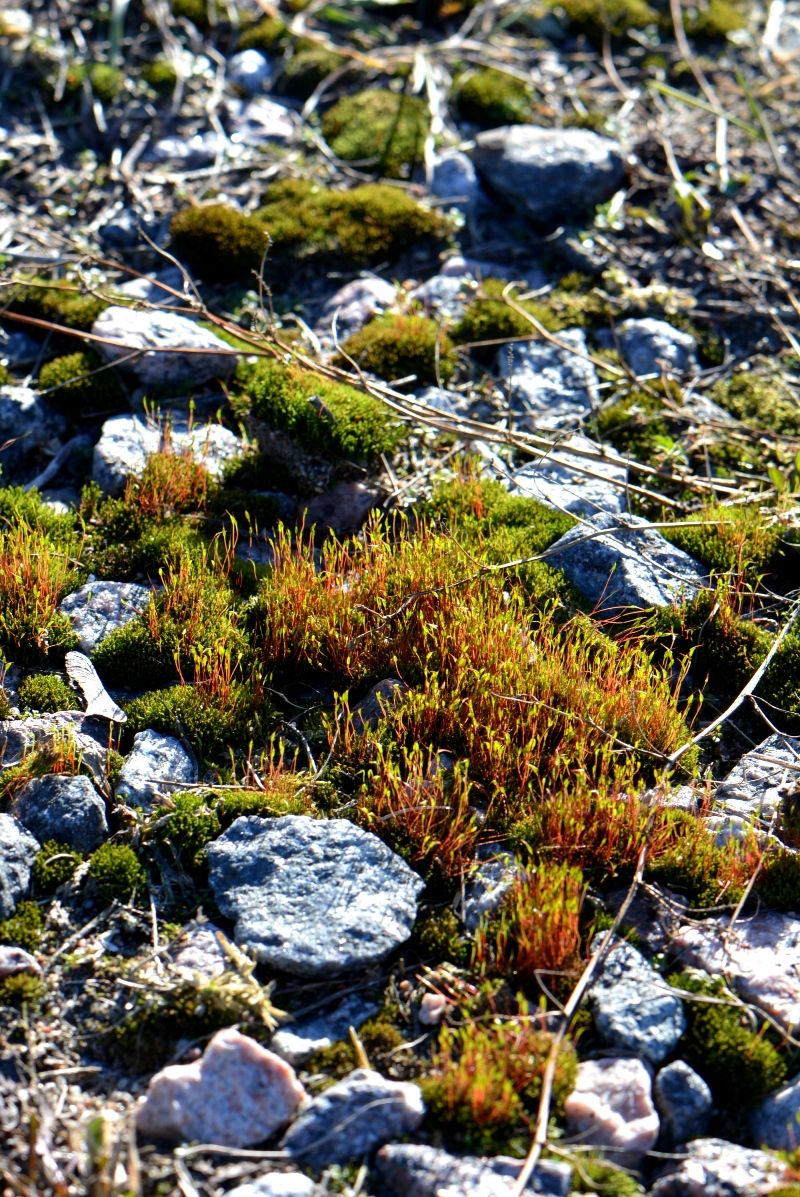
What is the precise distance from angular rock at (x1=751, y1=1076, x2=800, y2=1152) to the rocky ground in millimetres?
16

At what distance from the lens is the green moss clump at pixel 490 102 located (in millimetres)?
10898

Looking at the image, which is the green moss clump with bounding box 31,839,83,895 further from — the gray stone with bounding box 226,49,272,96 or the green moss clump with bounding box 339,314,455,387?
the gray stone with bounding box 226,49,272,96

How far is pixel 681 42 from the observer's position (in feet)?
38.1

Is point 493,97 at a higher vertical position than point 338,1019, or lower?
higher

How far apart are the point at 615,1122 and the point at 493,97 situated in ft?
30.7

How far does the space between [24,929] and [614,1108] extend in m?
2.66

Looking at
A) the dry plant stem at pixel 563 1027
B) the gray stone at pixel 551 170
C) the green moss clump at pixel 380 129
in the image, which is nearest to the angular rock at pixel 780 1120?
the dry plant stem at pixel 563 1027

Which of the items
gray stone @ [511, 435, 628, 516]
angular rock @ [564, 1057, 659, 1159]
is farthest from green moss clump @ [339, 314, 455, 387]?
angular rock @ [564, 1057, 659, 1159]

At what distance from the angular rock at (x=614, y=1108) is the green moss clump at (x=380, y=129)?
8147 mm

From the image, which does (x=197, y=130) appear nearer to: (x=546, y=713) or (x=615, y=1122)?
(x=546, y=713)

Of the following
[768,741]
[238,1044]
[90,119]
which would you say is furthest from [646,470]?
[90,119]

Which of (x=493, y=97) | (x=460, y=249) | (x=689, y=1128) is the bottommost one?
(x=689, y=1128)

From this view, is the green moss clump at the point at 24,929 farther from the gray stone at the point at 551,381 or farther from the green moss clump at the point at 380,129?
the green moss clump at the point at 380,129

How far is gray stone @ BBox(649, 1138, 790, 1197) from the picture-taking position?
436 centimetres
